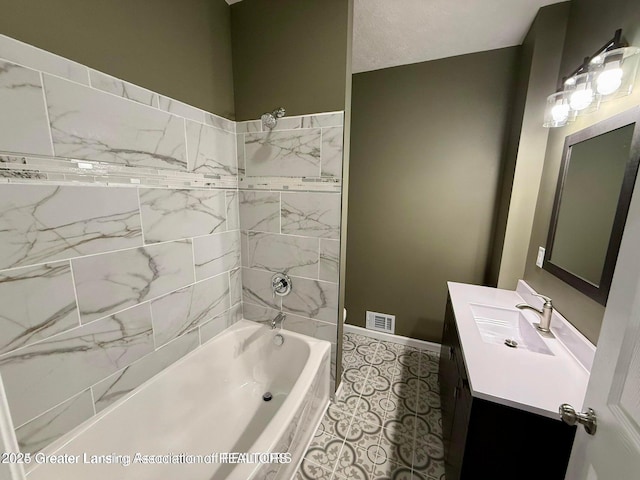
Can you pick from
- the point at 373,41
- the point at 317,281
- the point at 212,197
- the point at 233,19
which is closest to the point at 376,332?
the point at 317,281

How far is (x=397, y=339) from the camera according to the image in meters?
2.42

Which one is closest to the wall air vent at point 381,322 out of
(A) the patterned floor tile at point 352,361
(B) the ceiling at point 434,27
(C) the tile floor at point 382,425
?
(C) the tile floor at point 382,425

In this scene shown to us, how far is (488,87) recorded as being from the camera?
6.05ft

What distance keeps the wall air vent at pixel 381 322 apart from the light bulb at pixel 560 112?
6.07 feet

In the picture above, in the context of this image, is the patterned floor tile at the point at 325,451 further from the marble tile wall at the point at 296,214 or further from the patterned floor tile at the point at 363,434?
the marble tile wall at the point at 296,214

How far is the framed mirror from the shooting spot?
3.13 feet

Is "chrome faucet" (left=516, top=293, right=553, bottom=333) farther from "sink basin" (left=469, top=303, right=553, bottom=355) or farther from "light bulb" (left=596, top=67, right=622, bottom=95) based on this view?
"light bulb" (left=596, top=67, right=622, bottom=95)

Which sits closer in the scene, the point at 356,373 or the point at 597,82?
the point at 597,82

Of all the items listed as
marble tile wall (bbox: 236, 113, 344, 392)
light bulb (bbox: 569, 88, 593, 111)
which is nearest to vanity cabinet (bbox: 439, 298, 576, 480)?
marble tile wall (bbox: 236, 113, 344, 392)

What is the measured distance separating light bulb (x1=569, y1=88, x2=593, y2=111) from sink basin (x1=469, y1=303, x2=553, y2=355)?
3.62 feet

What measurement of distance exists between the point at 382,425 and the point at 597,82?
2.11 metres

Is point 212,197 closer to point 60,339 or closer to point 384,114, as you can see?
point 60,339

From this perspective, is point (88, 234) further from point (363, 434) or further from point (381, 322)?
point (381, 322)

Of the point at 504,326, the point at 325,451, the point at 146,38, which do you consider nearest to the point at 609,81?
the point at 504,326
